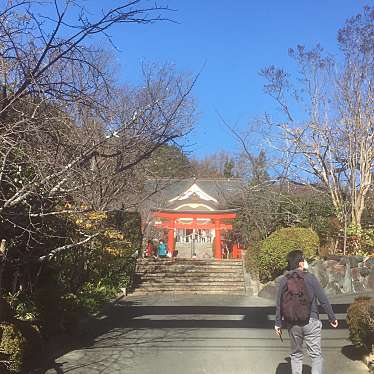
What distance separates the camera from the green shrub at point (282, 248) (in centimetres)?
1909

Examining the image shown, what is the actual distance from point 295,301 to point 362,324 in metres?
1.96

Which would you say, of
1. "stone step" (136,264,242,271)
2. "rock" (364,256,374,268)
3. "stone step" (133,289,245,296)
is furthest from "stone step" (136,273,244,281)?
"rock" (364,256,374,268)

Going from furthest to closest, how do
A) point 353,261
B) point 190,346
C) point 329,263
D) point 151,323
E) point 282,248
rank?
point 282,248, point 329,263, point 353,261, point 151,323, point 190,346

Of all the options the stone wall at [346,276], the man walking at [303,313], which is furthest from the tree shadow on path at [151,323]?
the stone wall at [346,276]

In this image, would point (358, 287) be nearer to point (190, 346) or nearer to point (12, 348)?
point (190, 346)

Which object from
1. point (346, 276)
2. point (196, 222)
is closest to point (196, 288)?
point (346, 276)

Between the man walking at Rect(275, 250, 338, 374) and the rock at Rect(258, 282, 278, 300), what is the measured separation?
455 inches

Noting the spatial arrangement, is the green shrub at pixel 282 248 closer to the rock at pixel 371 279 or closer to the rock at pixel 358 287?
the rock at pixel 358 287

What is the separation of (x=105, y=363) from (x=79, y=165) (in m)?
3.05

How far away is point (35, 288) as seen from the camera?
9.55 metres

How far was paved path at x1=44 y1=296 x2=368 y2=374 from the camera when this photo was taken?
304 inches

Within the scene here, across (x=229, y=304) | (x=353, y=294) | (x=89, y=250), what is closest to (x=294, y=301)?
(x=89, y=250)

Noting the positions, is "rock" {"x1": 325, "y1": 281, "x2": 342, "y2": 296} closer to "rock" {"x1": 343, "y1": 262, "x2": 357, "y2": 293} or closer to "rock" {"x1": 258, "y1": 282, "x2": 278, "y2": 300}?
"rock" {"x1": 343, "y1": 262, "x2": 357, "y2": 293}

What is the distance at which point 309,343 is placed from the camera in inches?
249
